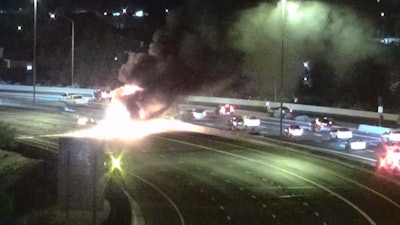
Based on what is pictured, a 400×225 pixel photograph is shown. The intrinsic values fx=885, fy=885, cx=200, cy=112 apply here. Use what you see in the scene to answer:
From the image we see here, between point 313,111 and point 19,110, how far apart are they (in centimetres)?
3041

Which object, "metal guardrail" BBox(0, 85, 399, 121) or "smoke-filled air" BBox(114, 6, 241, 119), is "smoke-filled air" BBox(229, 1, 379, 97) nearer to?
"metal guardrail" BBox(0, 85, 399, 121)

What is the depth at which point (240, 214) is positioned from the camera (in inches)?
1307

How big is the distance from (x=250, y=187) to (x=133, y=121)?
27743mm

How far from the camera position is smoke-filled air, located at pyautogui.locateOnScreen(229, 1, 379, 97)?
90125mm

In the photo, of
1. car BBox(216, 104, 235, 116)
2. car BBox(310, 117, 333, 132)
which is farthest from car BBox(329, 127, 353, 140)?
car BBox(216, 104, 235, 116)

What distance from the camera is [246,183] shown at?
40562mm

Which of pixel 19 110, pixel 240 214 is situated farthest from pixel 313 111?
pixel 240 214

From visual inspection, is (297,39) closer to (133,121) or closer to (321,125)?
(321,125)

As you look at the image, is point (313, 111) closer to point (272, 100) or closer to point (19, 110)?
point (272, 100)

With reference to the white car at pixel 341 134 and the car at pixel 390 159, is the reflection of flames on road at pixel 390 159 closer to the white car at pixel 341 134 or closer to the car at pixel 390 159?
the car at pixel 390 159

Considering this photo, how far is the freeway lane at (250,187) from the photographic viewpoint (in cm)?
3294

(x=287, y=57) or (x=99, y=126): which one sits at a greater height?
(x=287, y=57)

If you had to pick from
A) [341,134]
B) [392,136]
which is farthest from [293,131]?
[392,136]

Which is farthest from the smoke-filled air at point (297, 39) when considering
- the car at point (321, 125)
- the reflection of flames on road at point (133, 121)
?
the reflection of flames on road at point (133, 121)
